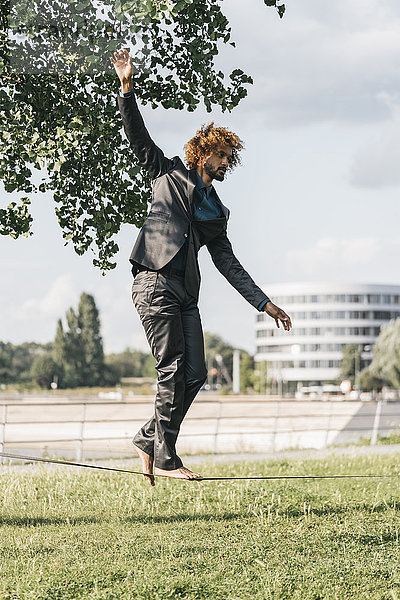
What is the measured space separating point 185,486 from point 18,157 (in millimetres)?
3310

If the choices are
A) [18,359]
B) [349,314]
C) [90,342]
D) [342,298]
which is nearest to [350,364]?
[349,314]

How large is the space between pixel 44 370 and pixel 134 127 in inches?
4324

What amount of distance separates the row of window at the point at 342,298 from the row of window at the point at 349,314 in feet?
5.47

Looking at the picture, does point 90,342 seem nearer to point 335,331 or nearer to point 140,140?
point 335,331

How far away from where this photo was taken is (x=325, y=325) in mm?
127625

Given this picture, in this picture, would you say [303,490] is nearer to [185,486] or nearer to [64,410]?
[185,486]

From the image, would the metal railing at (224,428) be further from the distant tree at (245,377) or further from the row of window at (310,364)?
the row of window at (310,364)

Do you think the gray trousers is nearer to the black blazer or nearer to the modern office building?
the black blazer

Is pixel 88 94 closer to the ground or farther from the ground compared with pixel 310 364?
closer to the ground

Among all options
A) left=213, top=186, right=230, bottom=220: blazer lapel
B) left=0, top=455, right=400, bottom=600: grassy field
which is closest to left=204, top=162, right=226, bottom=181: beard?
left=213, top=186, right=230, bottom=220: blazer lapel

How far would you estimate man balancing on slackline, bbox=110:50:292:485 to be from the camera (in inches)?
186

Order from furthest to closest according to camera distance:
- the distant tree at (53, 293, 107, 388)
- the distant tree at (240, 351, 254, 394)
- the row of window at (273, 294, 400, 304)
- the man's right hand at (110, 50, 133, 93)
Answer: the row of window at (273, 294, 400, 304) → the distant tree at (240, 351, 254, 394) → the distant tree at (53, 293, 107, 388) → the man's right hand at (110, 50, 133, 93)

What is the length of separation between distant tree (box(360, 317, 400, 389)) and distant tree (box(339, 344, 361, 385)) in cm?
3849

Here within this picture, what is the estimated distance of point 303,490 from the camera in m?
7.18
